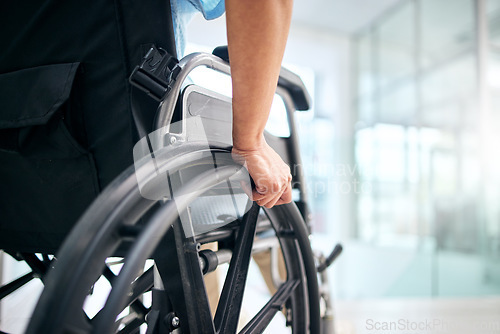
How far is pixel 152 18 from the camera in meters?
0.51

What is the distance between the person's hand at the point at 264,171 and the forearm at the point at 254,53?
0.11ft

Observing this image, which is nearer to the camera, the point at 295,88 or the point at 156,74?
the point at 156,74

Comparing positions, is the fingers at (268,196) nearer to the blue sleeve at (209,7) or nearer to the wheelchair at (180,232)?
the wheelchair at (180,232)

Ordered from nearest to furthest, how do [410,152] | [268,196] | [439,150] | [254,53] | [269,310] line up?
[254,53] → [268,196] → [269,310] → [439,150] → [410,152]

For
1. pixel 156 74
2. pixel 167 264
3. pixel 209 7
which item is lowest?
pixel 167 264

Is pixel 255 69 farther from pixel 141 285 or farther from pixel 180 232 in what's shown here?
pixel 141 285

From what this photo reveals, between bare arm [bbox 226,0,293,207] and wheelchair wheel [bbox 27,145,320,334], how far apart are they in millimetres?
36

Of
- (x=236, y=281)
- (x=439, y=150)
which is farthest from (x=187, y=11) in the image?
(x=439, y=150)

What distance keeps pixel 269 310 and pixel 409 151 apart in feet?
9.79

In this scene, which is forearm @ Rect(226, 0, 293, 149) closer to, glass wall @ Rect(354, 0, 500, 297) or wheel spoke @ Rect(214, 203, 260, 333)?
wheel spoke @ Rect(214, 203, 260, 333)

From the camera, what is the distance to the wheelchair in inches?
11.6

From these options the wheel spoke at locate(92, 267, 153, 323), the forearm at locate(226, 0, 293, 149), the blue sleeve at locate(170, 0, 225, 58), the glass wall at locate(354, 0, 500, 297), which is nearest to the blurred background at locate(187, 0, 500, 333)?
the glass wall at locate(354, 0, 500, 297)

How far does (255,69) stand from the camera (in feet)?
1.53

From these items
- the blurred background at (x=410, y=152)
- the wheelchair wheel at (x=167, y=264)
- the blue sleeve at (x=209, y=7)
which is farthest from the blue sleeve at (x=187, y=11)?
the blurred background at (x=410, y=152)
